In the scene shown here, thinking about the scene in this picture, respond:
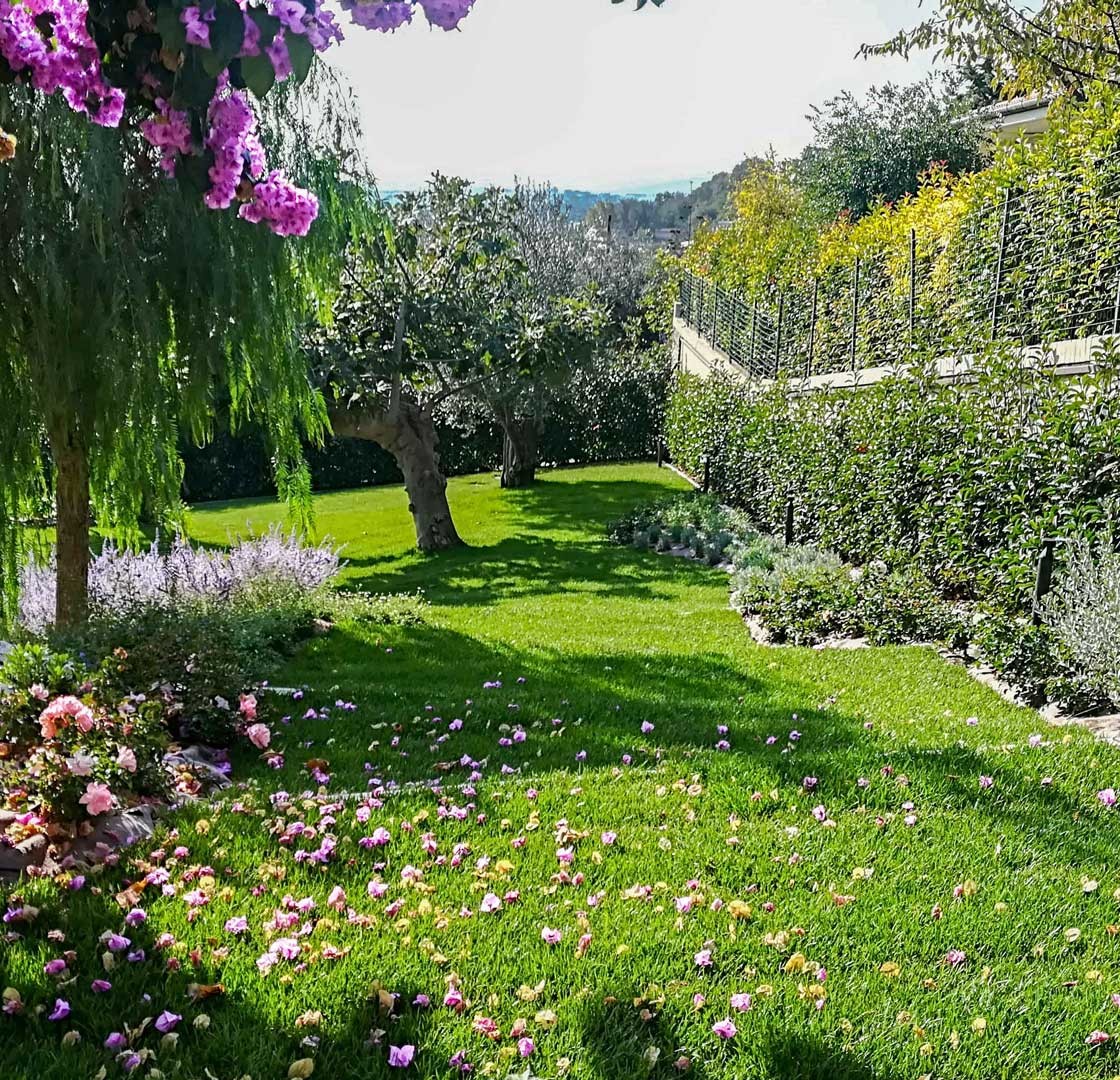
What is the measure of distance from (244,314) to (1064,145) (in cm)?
784

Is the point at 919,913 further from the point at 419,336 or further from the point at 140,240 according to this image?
the point at 419,336

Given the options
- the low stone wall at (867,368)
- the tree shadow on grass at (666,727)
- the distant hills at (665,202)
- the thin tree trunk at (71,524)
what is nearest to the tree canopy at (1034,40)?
the low stone wall at (867,368)

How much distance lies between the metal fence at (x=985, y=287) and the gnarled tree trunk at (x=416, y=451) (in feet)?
16.8

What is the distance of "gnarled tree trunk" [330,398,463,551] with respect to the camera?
13.1m

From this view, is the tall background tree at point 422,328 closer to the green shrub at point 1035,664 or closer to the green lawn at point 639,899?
the green lawn at point 639,899

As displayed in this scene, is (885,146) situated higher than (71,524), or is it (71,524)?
(885,146)

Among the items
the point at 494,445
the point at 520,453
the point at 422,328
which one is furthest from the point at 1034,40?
the point at 494,445

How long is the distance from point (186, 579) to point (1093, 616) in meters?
6.21

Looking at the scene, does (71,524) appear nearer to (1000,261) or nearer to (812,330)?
(1000,261)

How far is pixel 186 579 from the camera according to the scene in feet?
25.1

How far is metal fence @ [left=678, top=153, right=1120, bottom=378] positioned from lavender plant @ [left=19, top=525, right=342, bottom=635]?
18.0 ft

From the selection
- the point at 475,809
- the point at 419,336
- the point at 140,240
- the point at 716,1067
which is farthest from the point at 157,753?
the point at 419,336

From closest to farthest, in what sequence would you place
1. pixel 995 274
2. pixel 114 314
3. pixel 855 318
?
pixel 114 314 < pixel 995 274 < pixel 855 318

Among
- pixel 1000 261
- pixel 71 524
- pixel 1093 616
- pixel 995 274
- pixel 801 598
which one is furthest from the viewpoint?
pixel 995 274
